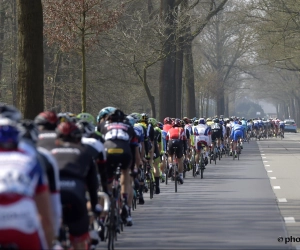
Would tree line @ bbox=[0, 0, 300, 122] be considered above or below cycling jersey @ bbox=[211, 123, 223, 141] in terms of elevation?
above

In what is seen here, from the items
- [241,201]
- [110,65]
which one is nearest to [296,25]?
[110,65]

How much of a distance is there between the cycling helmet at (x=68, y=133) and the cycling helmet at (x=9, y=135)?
1968mm

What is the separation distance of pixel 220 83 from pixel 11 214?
72125mm

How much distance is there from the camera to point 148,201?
17.3 metres

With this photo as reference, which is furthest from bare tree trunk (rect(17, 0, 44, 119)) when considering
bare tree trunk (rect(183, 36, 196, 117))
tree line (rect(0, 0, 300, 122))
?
bare tree trunk (rect(183, 36, 196, 117))

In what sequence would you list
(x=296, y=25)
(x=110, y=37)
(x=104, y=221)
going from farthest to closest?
(x=296, y=25)
(x=110, y=37)
(x=104, y=221)

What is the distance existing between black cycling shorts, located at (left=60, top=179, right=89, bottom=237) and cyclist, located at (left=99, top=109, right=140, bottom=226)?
420 centimetres

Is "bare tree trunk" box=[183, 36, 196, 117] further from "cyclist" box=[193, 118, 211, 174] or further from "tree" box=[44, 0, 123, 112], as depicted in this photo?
"tree" box=[44, 0, 123, 112]

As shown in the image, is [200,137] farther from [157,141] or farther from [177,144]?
[157,141]

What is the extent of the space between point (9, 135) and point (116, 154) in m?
6.23

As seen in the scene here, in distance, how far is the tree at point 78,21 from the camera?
76.9ft

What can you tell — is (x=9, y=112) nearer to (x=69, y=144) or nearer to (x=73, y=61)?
(x=69, y=144)

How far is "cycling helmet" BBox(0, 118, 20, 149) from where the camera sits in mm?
5484

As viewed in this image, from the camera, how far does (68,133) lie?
751 cm
